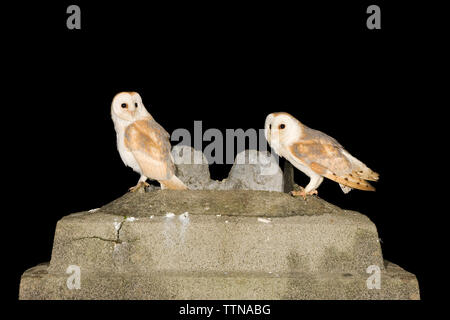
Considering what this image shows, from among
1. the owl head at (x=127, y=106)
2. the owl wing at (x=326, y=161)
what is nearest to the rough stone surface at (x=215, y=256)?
the owl wing at (x=326, y=161)

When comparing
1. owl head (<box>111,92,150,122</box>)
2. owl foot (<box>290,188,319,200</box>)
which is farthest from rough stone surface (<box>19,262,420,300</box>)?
owl head (<box>111,92,150,122</box>)

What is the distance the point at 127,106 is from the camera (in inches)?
225

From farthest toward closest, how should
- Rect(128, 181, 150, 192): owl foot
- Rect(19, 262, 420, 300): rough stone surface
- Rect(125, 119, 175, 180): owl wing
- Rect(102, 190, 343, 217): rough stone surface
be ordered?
Rect(128, 181, 150, 192): owl foot, Rect(125, 119, 175, 180): owl wing, Rect(102, 190, 343, 217): rough stone surface, Rect(19, 262, 420, 300): rough stone surface

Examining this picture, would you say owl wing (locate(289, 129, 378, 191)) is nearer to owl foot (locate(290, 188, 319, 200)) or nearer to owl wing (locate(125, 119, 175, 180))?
owl foot (locate(290, 188, 319, 200))

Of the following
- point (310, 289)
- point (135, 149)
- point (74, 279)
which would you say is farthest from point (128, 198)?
point (310, 289)

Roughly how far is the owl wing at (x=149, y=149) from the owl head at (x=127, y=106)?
0.27ft

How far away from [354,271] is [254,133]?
5.14 feet

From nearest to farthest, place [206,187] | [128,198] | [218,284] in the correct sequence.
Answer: [218,284], [128,198], [206,187]

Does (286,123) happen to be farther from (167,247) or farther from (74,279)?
(74,279)

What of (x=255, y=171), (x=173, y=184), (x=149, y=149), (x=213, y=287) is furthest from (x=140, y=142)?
(x=213, y=287)

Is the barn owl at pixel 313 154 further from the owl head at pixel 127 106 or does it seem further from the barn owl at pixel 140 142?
the owl head at pixel 127 106

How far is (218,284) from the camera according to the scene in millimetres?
5000

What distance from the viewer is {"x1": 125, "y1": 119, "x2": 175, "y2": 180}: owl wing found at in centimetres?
566

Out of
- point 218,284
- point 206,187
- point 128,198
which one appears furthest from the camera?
point 206,187
